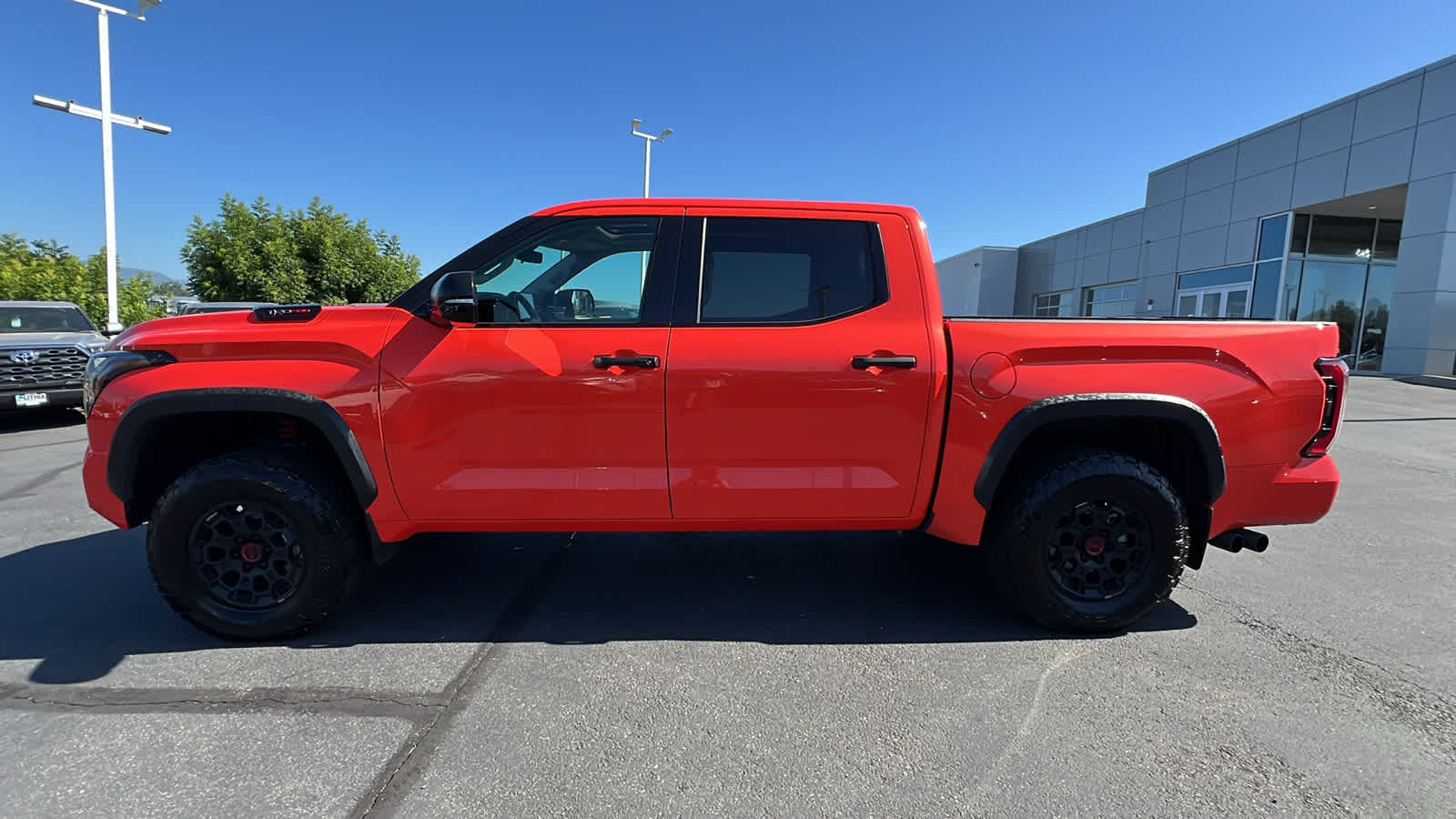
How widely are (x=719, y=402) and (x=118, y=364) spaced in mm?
2543

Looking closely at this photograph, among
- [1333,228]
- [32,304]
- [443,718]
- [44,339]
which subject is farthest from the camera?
[1333,228]

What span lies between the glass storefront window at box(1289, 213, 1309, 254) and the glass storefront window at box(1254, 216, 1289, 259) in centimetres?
29

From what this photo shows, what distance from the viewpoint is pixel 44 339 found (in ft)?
29.1

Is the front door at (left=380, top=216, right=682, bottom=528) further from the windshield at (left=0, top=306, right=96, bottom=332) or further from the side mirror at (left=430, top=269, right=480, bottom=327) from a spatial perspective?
the windshield at (left=0, top=306, right=96, bottom=332)

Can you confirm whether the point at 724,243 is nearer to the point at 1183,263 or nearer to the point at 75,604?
the point at 75,604

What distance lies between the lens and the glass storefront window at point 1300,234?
19.9 metres

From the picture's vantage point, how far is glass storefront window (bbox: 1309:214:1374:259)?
1989cm

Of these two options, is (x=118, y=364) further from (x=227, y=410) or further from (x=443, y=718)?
(x=443, y=718)

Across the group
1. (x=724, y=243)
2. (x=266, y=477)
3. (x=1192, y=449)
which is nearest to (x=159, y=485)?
(x=266, y=477)

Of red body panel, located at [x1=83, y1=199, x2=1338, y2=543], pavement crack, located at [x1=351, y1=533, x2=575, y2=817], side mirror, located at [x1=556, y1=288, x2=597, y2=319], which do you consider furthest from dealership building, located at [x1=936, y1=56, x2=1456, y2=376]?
pavement crack, located at [x1=351, y1=533, x2=575, y2=817]


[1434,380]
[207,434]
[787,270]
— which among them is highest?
[787,270]

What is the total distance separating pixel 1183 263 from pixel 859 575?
26120 millimetres

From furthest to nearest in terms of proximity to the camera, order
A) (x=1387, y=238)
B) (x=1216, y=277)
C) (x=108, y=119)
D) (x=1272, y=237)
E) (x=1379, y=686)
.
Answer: (x=1216, y=277) < (x=1272, y=237) < (x=1387, y=238) < (x=108, y=119) < (x=1379, y=686)

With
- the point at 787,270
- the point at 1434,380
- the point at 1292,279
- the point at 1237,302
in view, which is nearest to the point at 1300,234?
the point at 1292,279
